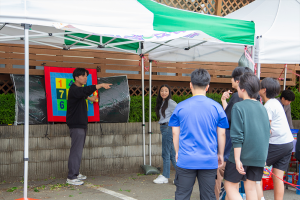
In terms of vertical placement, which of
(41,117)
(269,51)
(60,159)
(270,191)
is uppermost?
(269,51)

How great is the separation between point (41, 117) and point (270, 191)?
4.25 metres

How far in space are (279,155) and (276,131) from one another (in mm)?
304

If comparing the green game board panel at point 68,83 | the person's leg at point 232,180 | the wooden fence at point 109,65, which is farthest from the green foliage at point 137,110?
the person's leg at point 232,180

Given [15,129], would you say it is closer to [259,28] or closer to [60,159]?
[60,159]

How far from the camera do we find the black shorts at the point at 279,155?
3318 millimetres

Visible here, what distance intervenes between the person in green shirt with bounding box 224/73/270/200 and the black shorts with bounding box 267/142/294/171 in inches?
26.4

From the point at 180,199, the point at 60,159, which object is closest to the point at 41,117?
the point at 60,159

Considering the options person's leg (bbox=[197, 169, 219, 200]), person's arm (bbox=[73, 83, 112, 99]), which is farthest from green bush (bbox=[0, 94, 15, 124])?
person's leg (bbox=[197, 169, 219, 200])

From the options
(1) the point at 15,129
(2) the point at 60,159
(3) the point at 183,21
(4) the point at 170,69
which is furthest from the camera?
(4) the point at 170,69

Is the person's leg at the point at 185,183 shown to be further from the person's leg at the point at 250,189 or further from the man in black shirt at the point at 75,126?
the man in black shirt at the point at 75,126

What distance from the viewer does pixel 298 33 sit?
4234 millimetres

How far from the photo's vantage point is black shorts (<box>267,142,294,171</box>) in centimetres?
332

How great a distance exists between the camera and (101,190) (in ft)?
14.4

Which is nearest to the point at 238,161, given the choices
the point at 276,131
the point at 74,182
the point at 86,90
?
the point at 276,131
